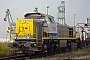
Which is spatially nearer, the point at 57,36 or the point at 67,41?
the point at 57,36

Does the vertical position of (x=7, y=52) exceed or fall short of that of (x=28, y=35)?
it falls short

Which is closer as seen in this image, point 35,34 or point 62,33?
point 35,34

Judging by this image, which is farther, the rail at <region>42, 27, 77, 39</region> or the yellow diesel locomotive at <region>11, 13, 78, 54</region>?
the rail at <region>42, 27, 77, 39</region>

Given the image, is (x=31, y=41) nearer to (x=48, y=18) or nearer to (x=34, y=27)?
(x=34, y=27)

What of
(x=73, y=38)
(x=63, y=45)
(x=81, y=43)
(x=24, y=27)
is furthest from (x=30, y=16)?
(x=81, y=43)

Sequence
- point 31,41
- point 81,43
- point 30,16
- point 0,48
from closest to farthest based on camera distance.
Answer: point 31,41
point 30,16
point 0,48
point 81,43

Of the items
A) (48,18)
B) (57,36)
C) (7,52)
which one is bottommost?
(7,52)

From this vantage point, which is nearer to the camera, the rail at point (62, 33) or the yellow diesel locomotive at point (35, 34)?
the yellow diesel locomotive at point (35, 34)

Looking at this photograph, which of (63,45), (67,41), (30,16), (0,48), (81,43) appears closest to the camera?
(30,16)

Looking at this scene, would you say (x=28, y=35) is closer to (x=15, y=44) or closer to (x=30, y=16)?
(x=15, y=44)

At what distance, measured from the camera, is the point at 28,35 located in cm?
1639

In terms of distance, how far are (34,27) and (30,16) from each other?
5.32ft

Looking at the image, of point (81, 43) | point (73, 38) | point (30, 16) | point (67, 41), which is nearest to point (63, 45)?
point (67, 41)

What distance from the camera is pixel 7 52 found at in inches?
741
